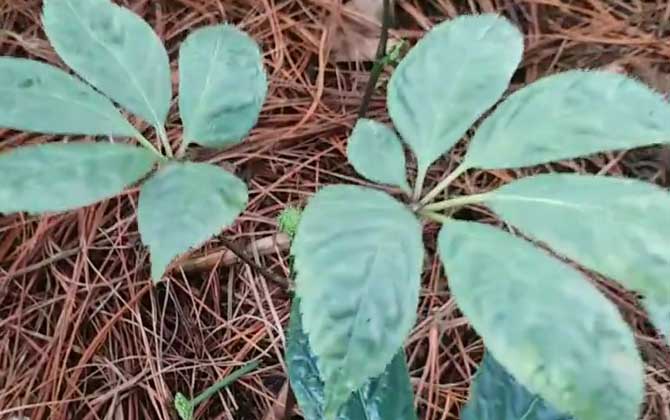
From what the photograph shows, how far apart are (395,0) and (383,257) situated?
1110 mm

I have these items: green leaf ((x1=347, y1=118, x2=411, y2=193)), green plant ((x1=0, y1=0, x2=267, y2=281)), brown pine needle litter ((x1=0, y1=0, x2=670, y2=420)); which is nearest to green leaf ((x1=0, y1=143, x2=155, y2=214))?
green plant ((x1=0, y1=0, x2=267, y2=281))

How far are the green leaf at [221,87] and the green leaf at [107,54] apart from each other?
22 mm

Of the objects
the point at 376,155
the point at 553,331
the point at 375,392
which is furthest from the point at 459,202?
the point at 375,392

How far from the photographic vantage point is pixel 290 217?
810mm

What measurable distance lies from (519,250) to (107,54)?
1.10ft

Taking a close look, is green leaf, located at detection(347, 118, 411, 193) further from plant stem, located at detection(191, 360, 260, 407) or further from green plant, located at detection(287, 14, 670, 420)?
plant stem, located at detection(191, 360, 260, 407)

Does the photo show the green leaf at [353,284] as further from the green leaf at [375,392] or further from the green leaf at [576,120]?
the green leaf at [375,392]

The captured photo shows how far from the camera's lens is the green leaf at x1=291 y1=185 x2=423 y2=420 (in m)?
0.46

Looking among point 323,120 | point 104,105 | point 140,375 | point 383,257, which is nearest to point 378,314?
point 383,257

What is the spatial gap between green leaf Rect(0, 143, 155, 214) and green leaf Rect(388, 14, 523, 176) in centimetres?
17

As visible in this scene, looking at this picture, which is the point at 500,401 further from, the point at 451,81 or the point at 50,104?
the point at 50,104

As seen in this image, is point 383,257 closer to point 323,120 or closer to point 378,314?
point 378,314

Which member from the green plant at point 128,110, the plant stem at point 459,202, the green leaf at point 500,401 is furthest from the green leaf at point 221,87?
the green leaf at point 500,401

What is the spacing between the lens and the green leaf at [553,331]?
428 mm
